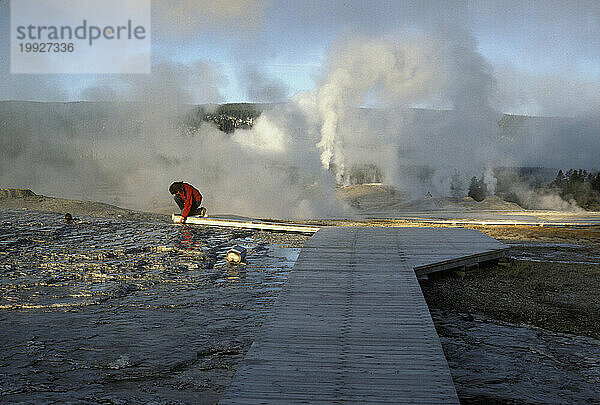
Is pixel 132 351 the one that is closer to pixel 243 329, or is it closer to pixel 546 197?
pixel 243 329

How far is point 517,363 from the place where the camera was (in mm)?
5531

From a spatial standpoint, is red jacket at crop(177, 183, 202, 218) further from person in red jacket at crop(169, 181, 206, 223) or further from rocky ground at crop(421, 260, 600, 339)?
rocky ground at crop(421, 260, 600, 339)

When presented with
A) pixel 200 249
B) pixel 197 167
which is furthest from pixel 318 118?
pixel 200 249

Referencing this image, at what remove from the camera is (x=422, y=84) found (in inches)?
1662

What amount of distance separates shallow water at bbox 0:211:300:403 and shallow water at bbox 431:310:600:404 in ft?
6.68

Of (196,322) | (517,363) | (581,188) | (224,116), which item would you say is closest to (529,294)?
(517,363)

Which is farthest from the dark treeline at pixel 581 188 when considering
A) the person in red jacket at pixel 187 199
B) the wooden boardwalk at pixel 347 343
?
the wooden boardwalk at pixel 347 343

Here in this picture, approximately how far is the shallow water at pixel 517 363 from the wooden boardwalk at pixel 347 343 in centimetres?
52

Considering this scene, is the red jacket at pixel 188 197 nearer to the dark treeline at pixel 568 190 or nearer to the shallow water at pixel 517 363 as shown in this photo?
the shallow water at pixel 517 363

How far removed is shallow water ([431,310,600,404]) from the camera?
189 inches

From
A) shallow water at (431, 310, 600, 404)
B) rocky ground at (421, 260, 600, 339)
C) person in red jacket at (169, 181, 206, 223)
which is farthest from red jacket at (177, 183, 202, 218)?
shallow water at (431, 310, 600, 404)

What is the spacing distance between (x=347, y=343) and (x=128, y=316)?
2.96 meters

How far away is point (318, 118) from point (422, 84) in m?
7.78

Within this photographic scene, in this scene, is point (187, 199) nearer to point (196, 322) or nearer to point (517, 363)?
point (196, 322)
